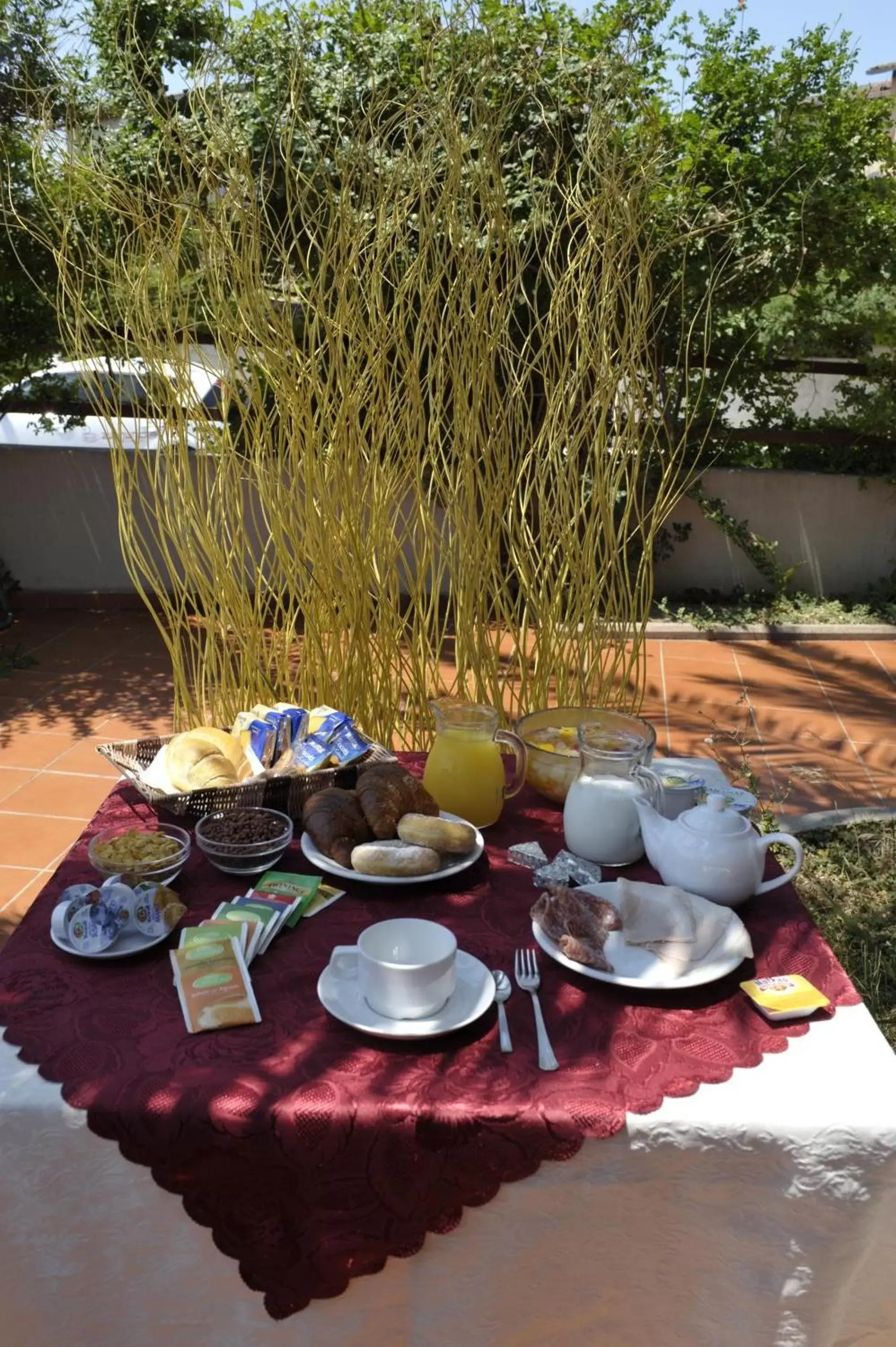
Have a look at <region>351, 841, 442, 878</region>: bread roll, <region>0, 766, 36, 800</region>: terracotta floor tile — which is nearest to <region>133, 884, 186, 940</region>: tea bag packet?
<region>351, 841, 442, 878</region>: bread roll

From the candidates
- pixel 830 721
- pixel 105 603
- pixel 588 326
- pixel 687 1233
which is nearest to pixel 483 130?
pixel 588 326

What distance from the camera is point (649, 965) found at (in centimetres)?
118

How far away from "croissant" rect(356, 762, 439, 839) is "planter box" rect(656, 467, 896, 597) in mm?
4426

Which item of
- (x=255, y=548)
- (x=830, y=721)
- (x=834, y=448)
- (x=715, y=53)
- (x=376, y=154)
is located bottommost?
(x=830, y=721)

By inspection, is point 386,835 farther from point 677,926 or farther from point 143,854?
point 677,926

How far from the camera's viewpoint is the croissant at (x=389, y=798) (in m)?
1.42

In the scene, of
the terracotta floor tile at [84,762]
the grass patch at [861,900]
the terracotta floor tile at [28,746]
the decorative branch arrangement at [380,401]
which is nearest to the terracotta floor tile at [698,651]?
the grass patch at [861,900]

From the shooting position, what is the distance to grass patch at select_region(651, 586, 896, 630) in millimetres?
5328

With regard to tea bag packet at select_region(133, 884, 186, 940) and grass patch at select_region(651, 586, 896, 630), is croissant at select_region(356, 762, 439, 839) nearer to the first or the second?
tea bag packet at select_region(133, 884, 186, 940)

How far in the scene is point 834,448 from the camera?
583 centimetres

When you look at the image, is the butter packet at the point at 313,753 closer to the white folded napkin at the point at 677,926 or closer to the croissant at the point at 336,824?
the croissant at the point at 336,824

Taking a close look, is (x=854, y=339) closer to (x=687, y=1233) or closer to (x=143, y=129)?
(x=143, y=129)

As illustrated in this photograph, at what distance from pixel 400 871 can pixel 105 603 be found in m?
4.57

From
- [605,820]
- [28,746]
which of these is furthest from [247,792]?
[28,746]
